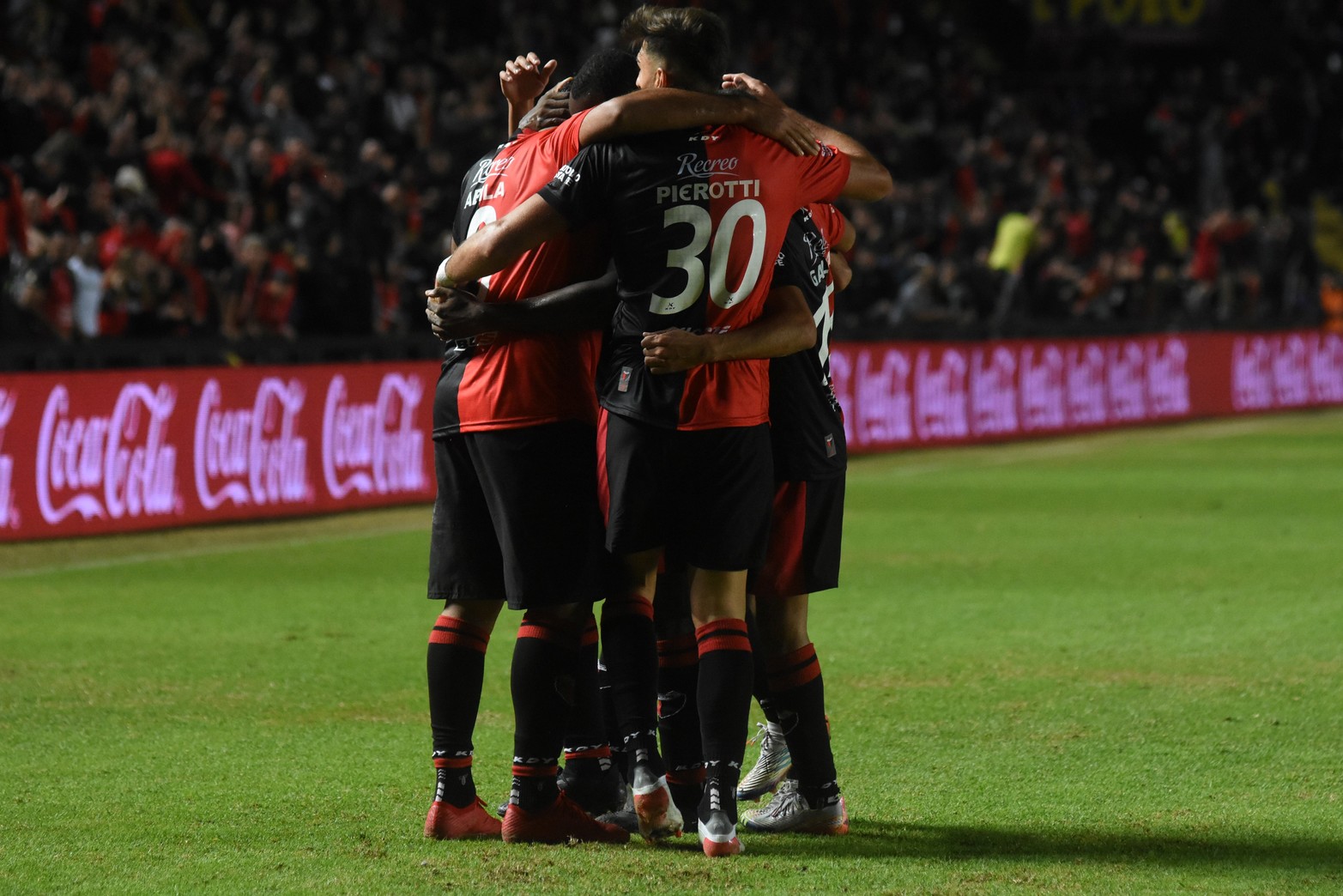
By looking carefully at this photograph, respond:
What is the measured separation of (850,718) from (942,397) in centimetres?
1473

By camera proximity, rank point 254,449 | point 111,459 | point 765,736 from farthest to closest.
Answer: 1. point 254,449
2. point 111,459
3. point 765,736

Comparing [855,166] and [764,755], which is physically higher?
[855,166]

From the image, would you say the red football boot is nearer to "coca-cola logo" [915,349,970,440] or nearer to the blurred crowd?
the blurred crowd

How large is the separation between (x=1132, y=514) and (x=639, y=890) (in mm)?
10432

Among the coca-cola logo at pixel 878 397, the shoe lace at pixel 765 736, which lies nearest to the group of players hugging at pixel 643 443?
the shoe lace at pixel 765 736

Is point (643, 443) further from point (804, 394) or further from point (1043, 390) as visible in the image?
point (1043, 390)

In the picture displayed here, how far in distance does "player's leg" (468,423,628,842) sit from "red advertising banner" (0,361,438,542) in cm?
797

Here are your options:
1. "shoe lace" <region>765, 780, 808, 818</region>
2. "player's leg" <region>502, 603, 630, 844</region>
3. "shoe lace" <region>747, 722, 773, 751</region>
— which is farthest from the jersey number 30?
"shoe lace" <region>747, 722, 773, 751</region>

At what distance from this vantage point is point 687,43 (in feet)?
15.6

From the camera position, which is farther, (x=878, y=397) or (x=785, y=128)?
(x=878, y=397)

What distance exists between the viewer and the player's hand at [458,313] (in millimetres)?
4871

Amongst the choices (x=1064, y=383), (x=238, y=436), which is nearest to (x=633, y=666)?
(x=238, y=436)

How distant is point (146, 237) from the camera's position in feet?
49.9

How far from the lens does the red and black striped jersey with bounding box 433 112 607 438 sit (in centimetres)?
489
